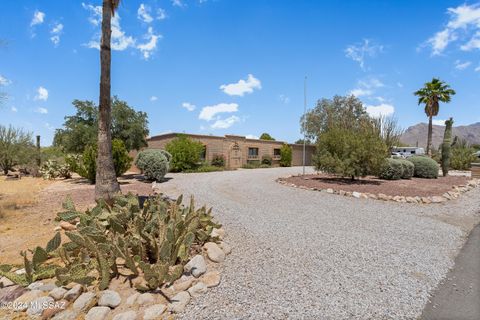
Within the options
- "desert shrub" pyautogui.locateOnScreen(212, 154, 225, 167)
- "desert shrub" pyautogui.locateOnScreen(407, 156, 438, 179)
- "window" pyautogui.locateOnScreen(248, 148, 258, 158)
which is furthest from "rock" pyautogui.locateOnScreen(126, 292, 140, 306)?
"window" pyautogui.locateOnScreen(248, 148, 258, 158)

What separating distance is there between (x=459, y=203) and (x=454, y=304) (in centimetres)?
882

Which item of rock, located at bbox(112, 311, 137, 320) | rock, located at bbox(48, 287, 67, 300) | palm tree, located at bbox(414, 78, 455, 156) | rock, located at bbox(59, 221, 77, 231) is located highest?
palm tree, located at bbox(414, 78, 455, 156)

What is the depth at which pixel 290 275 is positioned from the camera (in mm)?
3750

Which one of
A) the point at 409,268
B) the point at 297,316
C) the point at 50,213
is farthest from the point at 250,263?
the point at 50,213

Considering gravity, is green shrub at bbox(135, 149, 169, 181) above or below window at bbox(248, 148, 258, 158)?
below

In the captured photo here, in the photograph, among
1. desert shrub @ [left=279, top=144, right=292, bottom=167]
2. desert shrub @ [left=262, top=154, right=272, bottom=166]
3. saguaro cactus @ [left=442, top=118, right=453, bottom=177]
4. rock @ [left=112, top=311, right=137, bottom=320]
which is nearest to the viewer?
rock @ [left=112, top=311, right=137, bottom=320]

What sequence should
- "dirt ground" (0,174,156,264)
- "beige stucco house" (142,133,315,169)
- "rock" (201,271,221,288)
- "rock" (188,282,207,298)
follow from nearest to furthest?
"rock" (188,282,207,298) → "rock" (201,271,221,288) → "dirt ground" (0,174,156,264) → "beige stucco house" (142,133,315,169)

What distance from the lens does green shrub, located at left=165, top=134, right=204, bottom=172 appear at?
779 inches

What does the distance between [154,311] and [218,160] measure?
21.3m

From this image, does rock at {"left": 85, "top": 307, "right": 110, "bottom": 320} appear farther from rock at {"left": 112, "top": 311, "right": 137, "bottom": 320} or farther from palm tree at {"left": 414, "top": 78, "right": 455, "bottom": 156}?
palm tree at {"left": 414, "top": 78, "right": 455, "bottom": 156}

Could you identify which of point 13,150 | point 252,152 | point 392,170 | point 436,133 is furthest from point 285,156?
point 436,133

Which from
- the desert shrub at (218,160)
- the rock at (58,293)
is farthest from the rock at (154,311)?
the desert shrub at (218,160)

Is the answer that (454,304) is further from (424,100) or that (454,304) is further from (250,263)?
(424,100)

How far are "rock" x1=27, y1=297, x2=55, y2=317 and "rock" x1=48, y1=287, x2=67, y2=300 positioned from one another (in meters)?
0.04
